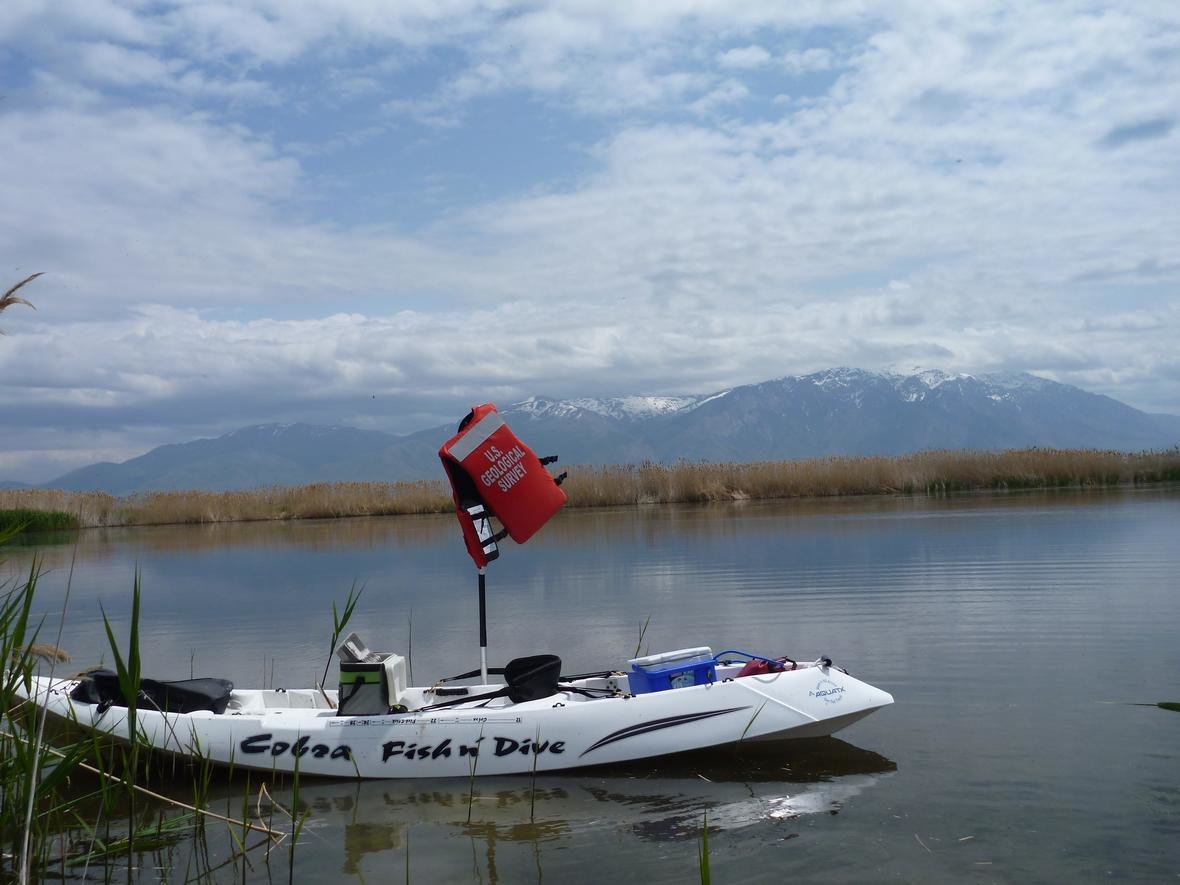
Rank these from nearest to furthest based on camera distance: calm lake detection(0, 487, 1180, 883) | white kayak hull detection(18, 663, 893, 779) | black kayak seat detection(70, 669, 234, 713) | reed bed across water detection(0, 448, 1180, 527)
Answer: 1. calm lake detection(0, 487, 1180, 883)
2. white kayak hull detection(18, 663, 893, 779)
3. black kayak seat detection(70, 669, 234, 713)
4. reed bed across water detection(0, 448, 1180, 527)

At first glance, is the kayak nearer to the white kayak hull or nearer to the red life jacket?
the white kayak hull

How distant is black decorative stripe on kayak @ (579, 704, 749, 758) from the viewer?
6.25 metres

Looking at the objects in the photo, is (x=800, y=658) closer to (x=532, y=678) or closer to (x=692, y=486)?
(x=532, y=678)

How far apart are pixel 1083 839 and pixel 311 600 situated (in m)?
10.7

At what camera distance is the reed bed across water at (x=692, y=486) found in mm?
29391

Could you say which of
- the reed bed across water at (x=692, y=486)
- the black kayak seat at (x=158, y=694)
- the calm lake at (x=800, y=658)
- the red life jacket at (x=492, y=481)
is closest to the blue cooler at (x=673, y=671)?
the calm lake at (x=800, y=658)

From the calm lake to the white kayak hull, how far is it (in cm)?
15

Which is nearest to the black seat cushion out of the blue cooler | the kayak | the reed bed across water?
Answer: the kayak

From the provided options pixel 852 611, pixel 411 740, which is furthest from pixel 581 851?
pixel 852 611

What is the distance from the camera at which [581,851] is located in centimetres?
511

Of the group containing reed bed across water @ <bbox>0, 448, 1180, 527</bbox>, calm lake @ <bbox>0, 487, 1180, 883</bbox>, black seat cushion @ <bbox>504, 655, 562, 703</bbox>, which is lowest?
calm lake @ <bbox>0, 487, 1180, 883</bbox>

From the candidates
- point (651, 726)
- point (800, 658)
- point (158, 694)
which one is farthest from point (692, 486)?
point (158, 694)

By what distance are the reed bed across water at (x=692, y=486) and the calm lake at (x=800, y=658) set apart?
913cm

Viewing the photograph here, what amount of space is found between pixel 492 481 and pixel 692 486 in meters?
24.4
